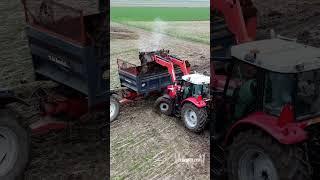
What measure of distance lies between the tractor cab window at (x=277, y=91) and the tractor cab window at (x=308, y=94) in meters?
0.09

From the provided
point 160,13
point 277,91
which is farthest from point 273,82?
point 160,13

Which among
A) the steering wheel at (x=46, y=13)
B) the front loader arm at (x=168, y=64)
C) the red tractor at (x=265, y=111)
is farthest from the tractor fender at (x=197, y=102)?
the steering wheel at (x=46, y=13)

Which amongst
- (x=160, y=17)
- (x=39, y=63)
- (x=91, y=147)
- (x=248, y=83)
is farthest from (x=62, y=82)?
(x=248, y=83)

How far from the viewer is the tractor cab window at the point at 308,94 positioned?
418cm

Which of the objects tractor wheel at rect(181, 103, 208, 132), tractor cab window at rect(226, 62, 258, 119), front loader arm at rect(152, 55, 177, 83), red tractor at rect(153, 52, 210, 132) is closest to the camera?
tractor cab window at rect(226, 62, 258, 119)

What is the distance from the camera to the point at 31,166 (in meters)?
5.52

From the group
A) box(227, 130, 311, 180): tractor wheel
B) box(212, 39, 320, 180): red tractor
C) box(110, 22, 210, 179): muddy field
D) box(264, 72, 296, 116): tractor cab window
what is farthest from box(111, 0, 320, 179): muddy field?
box(264, 72, 296, 116): tractor cab window

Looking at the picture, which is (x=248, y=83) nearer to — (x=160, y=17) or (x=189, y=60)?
(x=189, y=60)

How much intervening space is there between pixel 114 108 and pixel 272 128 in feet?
6.86

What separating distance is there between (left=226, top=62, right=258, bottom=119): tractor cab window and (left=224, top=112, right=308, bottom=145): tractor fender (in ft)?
0.64

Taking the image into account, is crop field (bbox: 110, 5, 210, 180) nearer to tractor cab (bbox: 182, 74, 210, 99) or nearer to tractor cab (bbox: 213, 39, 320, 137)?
tractor cab (bbox: 182, 74, 210, 99)

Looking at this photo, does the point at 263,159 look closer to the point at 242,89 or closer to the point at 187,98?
the point at 242,89

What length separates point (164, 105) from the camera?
5480mm

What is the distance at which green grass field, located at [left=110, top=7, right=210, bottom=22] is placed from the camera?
15.6 feet
